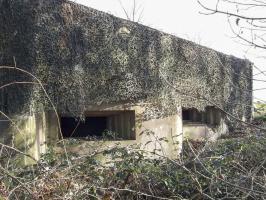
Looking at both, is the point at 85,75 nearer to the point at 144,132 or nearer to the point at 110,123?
the point at 110,123

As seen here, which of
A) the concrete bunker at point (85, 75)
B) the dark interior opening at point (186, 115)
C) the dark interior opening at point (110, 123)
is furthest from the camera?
the dark interior opening at point (186, 115)

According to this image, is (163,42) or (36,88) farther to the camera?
(163,42)

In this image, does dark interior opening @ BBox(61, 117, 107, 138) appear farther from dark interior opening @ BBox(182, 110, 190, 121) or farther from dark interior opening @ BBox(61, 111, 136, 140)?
dark interior opening @ BBox(182, 110, 190, 121)

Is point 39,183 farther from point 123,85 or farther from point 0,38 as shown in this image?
point 123,85

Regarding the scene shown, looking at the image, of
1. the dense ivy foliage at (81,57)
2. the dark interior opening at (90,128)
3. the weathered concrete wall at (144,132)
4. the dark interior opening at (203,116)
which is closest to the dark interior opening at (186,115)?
the dark interior opening at (203,116)

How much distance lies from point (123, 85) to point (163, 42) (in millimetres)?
1562

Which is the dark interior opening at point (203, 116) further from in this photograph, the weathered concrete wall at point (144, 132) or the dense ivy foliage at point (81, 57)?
the dense ivy foliage at point (81, 57)

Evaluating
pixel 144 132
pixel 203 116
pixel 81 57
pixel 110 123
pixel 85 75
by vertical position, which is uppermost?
pixel 81 57

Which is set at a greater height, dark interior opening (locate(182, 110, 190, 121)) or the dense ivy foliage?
the dense ivy foliage

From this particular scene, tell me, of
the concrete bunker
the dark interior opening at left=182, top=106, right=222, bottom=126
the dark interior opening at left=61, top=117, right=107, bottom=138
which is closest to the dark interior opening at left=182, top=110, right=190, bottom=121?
the dark interior opening at left=182, top=106, right=222, bottom=126

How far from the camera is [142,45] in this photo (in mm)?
9141

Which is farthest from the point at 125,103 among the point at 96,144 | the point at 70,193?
the point at 70,193

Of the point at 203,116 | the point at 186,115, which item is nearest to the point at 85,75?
the point at 186,115

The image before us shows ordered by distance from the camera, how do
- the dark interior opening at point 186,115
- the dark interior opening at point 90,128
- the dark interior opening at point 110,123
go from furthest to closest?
the dark interior opening at point 186,115 → the dark interior opening at point 90,128 → the dark interior opening at point 110,123
